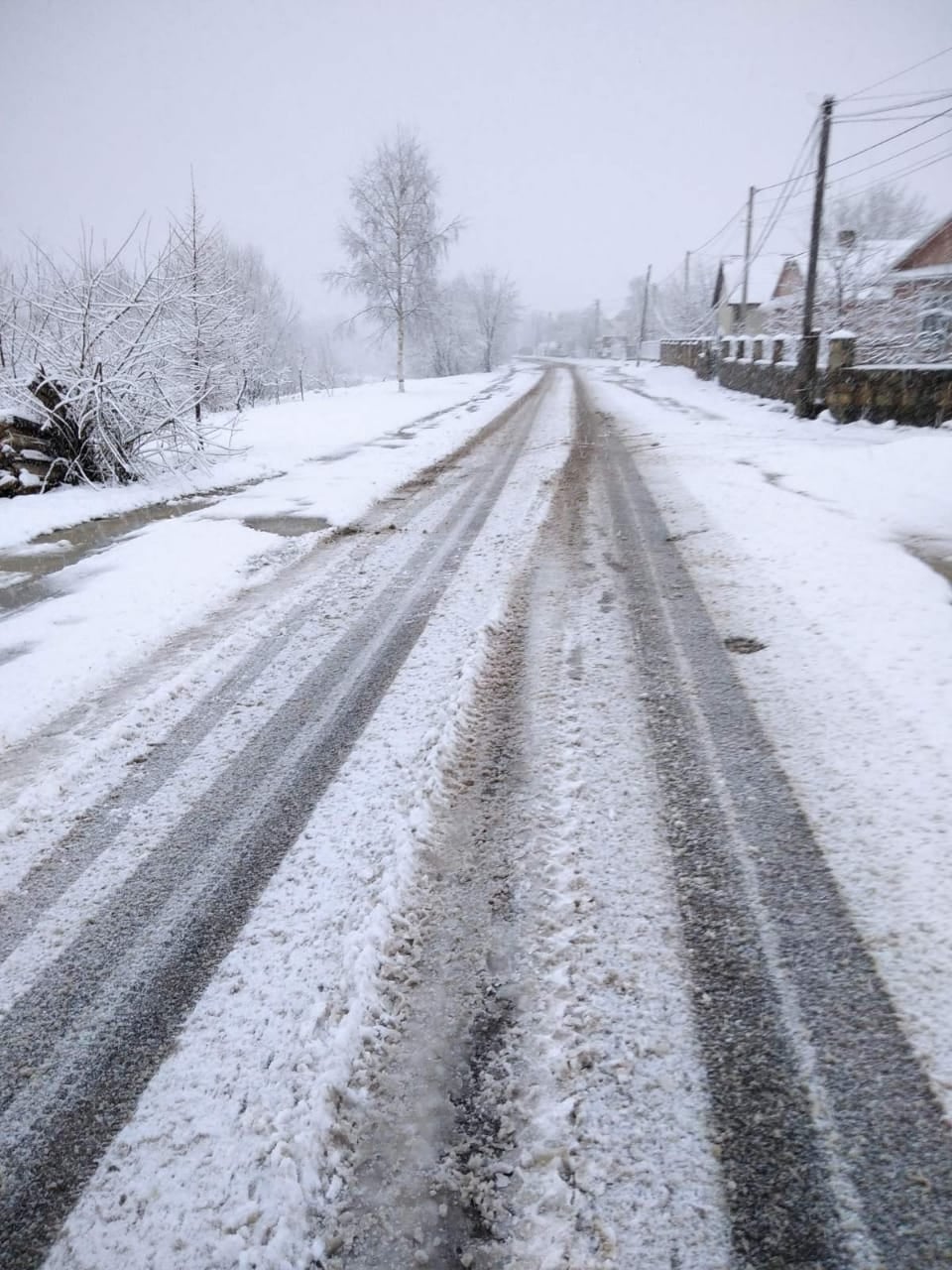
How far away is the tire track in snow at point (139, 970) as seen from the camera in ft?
4.58

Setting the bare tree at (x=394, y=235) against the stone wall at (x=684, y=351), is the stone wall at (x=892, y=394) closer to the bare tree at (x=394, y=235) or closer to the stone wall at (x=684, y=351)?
the stone wall at (x=684, y=351)

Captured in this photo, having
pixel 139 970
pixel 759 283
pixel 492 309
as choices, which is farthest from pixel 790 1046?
pixel 492 309

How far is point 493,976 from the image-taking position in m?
1.74

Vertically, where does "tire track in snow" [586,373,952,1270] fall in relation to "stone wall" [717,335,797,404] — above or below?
below

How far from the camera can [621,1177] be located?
4.29 feet

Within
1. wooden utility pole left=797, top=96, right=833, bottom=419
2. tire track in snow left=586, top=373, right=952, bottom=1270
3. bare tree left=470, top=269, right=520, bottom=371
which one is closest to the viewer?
tire track in snow left=586, top=373, right=952, bottom=1270

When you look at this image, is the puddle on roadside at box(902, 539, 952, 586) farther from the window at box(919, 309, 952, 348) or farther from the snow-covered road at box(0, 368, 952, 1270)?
the window at box(919, 309, 952, 348)

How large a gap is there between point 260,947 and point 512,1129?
0.84 meters

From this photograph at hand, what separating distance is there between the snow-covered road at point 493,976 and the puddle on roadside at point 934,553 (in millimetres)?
1427

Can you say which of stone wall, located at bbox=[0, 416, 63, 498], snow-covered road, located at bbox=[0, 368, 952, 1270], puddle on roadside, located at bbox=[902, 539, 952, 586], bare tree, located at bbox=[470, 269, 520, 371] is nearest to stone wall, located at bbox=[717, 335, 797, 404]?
puddle on roadside, located at bbox=[902, 539, 952, 586]

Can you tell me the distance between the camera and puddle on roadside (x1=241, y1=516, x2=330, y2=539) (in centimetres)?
656

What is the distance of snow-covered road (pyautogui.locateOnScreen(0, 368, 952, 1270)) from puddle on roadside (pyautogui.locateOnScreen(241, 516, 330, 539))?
10.9 feet

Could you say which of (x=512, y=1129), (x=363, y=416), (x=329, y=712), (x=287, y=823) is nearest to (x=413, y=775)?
(x=287, y=823)

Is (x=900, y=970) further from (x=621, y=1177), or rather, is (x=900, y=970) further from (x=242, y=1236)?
(x=242, y=1236)
